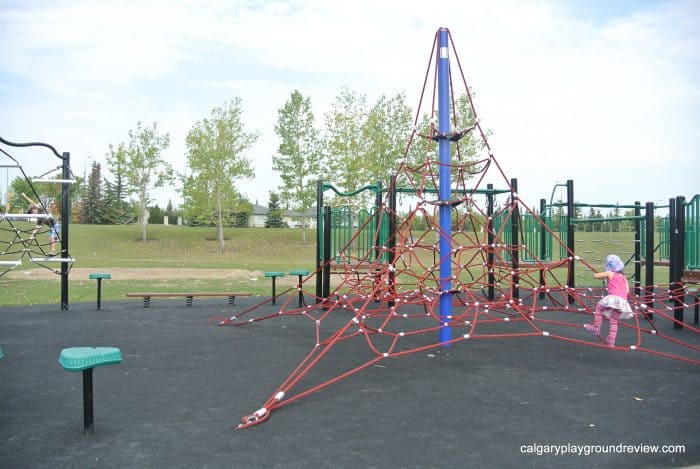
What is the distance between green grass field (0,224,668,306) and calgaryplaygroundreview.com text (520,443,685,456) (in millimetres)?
8373

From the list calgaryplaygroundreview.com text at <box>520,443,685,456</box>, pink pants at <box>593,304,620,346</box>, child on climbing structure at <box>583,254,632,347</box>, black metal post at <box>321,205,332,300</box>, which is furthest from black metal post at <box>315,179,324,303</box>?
calgaryplaygroundreview.com text at <box>520,443,685,456</box>

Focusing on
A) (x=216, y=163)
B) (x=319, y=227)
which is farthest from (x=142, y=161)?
(x=319, y=227)

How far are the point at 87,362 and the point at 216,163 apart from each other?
27853 millimetres

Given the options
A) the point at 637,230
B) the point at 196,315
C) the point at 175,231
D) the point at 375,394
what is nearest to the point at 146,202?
the point at 175,231

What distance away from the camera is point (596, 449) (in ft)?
10.5

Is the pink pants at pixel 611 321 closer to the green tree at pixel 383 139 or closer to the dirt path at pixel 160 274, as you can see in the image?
the dirt path at pixel 160 274

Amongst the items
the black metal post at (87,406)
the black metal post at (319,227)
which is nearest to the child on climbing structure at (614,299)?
the black metal post at (319,227)

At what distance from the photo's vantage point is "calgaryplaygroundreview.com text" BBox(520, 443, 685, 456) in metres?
3.14

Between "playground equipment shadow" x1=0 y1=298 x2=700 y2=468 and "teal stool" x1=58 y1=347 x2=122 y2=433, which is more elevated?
"teal stool" x1=58 y1=347 x2=122 y2=433

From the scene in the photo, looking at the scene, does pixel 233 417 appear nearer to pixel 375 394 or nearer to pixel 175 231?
pixel 375 394

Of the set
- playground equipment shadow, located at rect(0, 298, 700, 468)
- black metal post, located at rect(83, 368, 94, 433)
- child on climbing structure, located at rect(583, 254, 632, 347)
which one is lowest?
playground equipment shadow, located at rect(0, 298, 700, 468)

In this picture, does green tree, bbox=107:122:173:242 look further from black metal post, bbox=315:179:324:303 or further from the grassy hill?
black metal post, bbox=315:179:324:303

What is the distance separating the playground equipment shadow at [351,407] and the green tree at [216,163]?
80.5 feet

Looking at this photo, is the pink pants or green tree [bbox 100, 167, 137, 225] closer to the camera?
the pink pants
